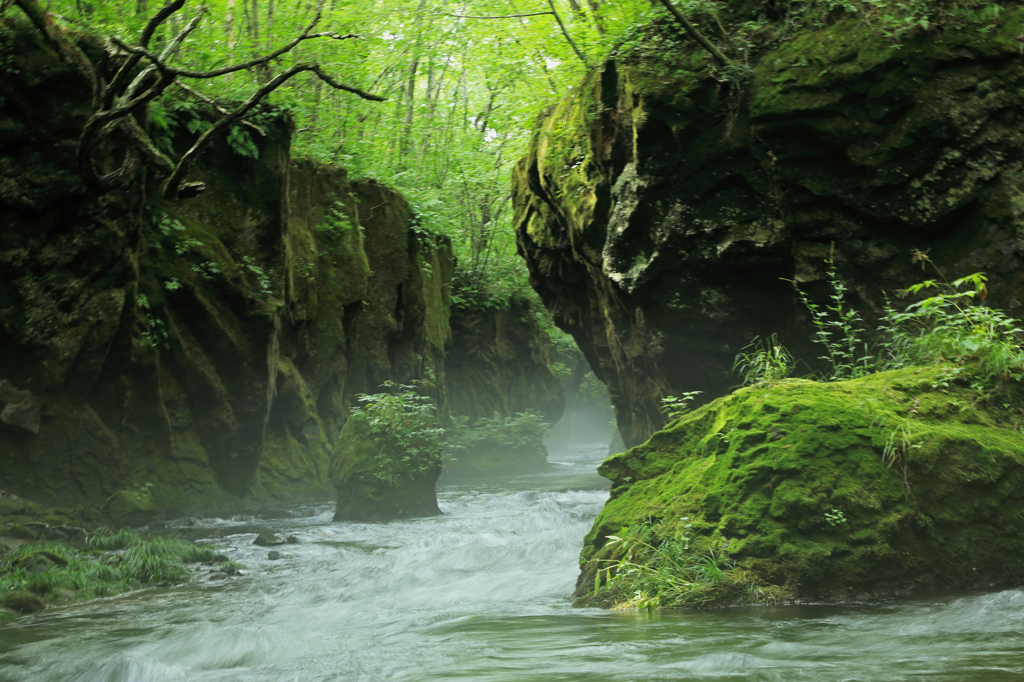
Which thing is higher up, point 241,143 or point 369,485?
point 241,143

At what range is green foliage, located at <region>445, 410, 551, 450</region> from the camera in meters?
21.6

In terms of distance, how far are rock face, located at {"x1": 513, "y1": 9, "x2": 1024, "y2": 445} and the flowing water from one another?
156 inches

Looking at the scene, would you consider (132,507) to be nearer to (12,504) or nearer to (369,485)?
(12,504)

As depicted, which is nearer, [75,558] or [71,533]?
[75,558]

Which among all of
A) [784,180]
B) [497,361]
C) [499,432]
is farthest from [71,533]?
[497,361]

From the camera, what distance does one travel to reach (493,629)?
4578 mm

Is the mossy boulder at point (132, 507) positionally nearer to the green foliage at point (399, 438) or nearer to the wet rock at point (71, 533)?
the wet rock at point (71, 533)

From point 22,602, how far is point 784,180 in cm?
890

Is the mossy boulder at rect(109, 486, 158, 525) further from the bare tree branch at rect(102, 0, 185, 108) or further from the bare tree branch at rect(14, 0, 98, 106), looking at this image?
the bare tree branch at rect(102, 0, 185, 108)

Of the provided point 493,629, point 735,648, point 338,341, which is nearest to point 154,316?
point 338,341

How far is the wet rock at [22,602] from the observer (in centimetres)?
552

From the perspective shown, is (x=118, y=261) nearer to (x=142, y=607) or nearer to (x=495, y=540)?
(x=142, y=607)

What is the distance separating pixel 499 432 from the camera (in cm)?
2250

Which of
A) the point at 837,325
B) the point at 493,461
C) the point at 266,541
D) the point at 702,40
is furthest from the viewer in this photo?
the point at 493,461
